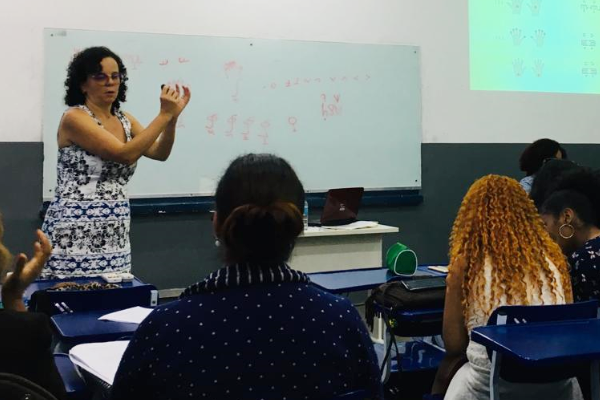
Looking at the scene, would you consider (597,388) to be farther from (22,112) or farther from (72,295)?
(22,112)

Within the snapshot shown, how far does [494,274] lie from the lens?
77.8 inches

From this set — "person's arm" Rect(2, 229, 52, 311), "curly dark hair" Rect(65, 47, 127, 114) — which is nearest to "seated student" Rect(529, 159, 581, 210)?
"curly dark hair" Rect(65, 47, 127, 114)

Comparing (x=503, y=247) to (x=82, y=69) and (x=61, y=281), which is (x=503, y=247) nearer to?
(x=61, y=281)

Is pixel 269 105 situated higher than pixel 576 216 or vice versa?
pixel 269 105

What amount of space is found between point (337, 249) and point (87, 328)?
7.98ft

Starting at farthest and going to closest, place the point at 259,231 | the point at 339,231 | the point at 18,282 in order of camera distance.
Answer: the point at 339,231
the point at 18,282
the point at 259,231

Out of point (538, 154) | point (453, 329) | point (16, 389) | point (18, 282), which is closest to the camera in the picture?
point (16, 389)

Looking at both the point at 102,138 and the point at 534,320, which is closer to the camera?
the point at 534,320

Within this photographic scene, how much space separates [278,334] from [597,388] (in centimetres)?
118

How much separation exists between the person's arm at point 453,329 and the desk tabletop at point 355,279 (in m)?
0.63

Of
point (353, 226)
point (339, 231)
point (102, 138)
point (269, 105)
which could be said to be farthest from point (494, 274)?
point (269, 105)

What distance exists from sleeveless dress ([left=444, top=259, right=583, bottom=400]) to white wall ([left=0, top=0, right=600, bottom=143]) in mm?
2931

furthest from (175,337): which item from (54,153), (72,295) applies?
(54,153)

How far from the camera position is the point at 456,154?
17.3 ft
